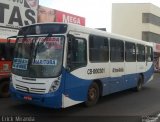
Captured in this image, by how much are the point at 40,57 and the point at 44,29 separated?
3.20ft

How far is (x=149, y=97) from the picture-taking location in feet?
→ 48.5

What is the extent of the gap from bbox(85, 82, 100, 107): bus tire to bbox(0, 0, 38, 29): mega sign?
10.9 metres

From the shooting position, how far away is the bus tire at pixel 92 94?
37.6 feet

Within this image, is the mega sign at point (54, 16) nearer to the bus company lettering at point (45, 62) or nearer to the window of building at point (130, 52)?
the window of building at point (130, 52)

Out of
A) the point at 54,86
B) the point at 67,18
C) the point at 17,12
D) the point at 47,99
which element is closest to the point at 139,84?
the point at 54,86

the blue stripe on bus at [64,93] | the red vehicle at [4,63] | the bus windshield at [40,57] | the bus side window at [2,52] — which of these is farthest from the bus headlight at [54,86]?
the bus side window at [2,52]

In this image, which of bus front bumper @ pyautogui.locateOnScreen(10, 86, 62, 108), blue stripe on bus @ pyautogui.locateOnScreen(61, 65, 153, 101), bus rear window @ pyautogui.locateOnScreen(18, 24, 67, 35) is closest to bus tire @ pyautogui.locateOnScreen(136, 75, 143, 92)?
blue stripe on bus @ pyautogui.locateOnScreen(61, 65, 153, 101)

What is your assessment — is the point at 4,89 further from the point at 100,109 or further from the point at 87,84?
the point at 100,109

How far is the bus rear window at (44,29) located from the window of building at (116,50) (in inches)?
136

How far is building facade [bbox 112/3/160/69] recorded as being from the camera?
58344 millimetres

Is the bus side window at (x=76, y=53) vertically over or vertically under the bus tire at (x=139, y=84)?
over

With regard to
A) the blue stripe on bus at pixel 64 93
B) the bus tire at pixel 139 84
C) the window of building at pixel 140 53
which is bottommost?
the bus tire at pixel 139 84

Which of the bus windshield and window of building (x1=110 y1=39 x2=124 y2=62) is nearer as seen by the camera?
the bus windshield

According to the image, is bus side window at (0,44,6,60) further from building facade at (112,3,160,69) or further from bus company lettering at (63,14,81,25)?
building facade at (112,3,160,69)
